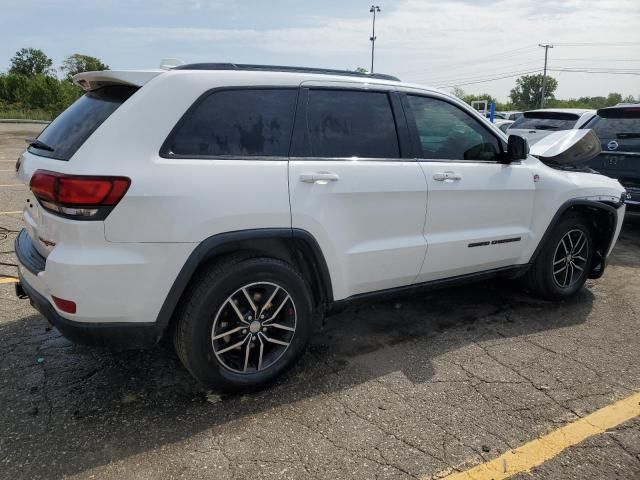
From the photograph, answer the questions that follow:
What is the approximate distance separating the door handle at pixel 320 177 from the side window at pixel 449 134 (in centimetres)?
88

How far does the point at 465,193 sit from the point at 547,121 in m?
7.23

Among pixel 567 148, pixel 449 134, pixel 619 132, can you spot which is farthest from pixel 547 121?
pixel 449 134

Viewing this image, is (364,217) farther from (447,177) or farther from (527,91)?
(527,91)

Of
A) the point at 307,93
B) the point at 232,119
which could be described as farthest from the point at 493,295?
the point at 232,119

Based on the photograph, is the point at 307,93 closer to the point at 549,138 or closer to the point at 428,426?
the point at 428,426

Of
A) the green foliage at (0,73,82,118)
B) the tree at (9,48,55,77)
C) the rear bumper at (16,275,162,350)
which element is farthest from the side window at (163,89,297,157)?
the tree at (9,48,55,77)

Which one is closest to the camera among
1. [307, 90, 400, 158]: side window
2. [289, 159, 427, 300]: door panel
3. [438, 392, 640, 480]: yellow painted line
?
[438, 392, 640, 480]: yellow painted line

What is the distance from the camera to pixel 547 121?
392 inches

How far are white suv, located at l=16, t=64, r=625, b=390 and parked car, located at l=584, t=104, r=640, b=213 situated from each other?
3.77 metres

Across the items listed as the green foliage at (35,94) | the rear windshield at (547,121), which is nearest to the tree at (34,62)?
the green foliage at (35,94)

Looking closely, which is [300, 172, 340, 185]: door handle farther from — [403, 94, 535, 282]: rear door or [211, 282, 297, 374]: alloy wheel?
[403, 94, 535, 282]: rear door

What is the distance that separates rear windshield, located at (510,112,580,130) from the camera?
9.44 m

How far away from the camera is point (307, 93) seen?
323cm

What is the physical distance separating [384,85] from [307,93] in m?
0.66
